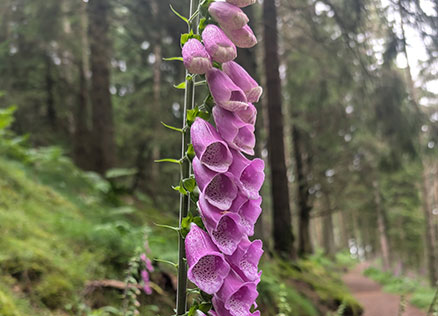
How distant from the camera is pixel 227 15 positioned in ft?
3.84

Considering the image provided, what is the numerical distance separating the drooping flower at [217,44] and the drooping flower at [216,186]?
0.29m

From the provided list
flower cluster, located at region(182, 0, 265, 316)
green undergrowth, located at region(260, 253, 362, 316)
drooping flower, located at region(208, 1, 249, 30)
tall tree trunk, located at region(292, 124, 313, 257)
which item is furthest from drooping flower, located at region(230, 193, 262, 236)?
tall tree trunk, located at region(292, 124, 313, 257)

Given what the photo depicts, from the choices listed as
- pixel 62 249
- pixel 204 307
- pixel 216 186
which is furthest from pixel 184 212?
pixel 62 249

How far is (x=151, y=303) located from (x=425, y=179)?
17.8 m

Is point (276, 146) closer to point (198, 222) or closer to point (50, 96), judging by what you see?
point (50, 96)

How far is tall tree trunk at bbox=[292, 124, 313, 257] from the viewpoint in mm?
16938

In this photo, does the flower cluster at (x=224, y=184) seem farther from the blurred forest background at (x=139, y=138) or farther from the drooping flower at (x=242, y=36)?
the blurred forest background at (x=139, y=138)

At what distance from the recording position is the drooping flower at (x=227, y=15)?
46.2 inches

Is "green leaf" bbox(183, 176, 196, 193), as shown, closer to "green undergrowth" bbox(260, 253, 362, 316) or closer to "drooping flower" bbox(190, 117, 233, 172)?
"drooping flower" bbox(190, 117, 233, 172)

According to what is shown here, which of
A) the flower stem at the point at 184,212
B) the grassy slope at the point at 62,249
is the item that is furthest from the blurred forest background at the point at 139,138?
the flower stem at the point at 184,212

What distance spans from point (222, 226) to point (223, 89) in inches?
14.3

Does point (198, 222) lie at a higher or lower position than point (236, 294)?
higher

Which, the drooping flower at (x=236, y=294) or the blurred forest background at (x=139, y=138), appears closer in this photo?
the drooping flower at (x=236, y=294)

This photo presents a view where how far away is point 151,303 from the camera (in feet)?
12.4
